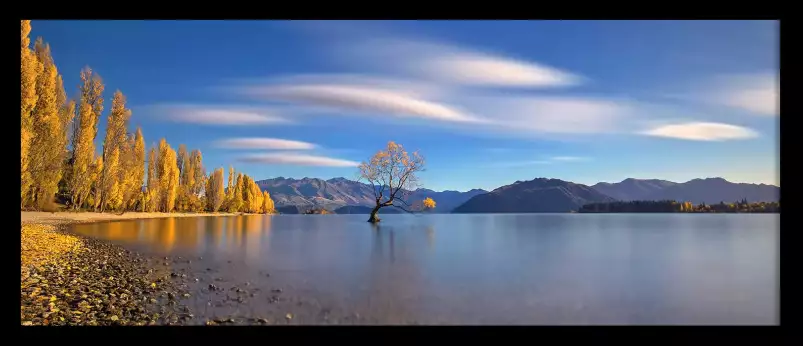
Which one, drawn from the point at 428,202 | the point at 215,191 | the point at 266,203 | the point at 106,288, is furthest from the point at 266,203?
the point at 106,288

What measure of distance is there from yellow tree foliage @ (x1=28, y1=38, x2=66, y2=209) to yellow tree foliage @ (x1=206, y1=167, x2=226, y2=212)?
20.4 metres

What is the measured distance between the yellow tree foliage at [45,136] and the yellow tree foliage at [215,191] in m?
20.4

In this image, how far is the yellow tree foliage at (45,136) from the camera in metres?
17.2

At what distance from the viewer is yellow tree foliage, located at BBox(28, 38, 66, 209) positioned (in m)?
17.2


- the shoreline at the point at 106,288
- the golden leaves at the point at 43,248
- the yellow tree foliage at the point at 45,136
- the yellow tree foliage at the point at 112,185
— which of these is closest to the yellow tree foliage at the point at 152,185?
the yellow tree foliage at the point at 112,185

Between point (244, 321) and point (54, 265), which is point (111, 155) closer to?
point (54, 265)

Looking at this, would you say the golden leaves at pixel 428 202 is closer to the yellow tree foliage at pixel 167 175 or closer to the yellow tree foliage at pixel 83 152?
the yellow tree foliage at pixel 83 152

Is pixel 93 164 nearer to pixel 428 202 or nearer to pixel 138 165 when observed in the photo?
pixel 138 165

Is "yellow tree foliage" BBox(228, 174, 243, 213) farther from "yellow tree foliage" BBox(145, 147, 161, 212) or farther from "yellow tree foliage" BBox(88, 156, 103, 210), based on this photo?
"yellow tree foliage" BBox(88, 156, 103, 210)

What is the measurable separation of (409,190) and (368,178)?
238 centimetres

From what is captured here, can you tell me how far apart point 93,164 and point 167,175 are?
33.1 feet

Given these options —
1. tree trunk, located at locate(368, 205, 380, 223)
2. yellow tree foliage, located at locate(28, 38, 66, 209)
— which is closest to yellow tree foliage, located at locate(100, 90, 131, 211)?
yellow tree foliage, located at locate(28, 38, 66, 209)

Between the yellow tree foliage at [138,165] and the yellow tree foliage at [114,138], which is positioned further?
the yellow tree foliage at [138,165]
